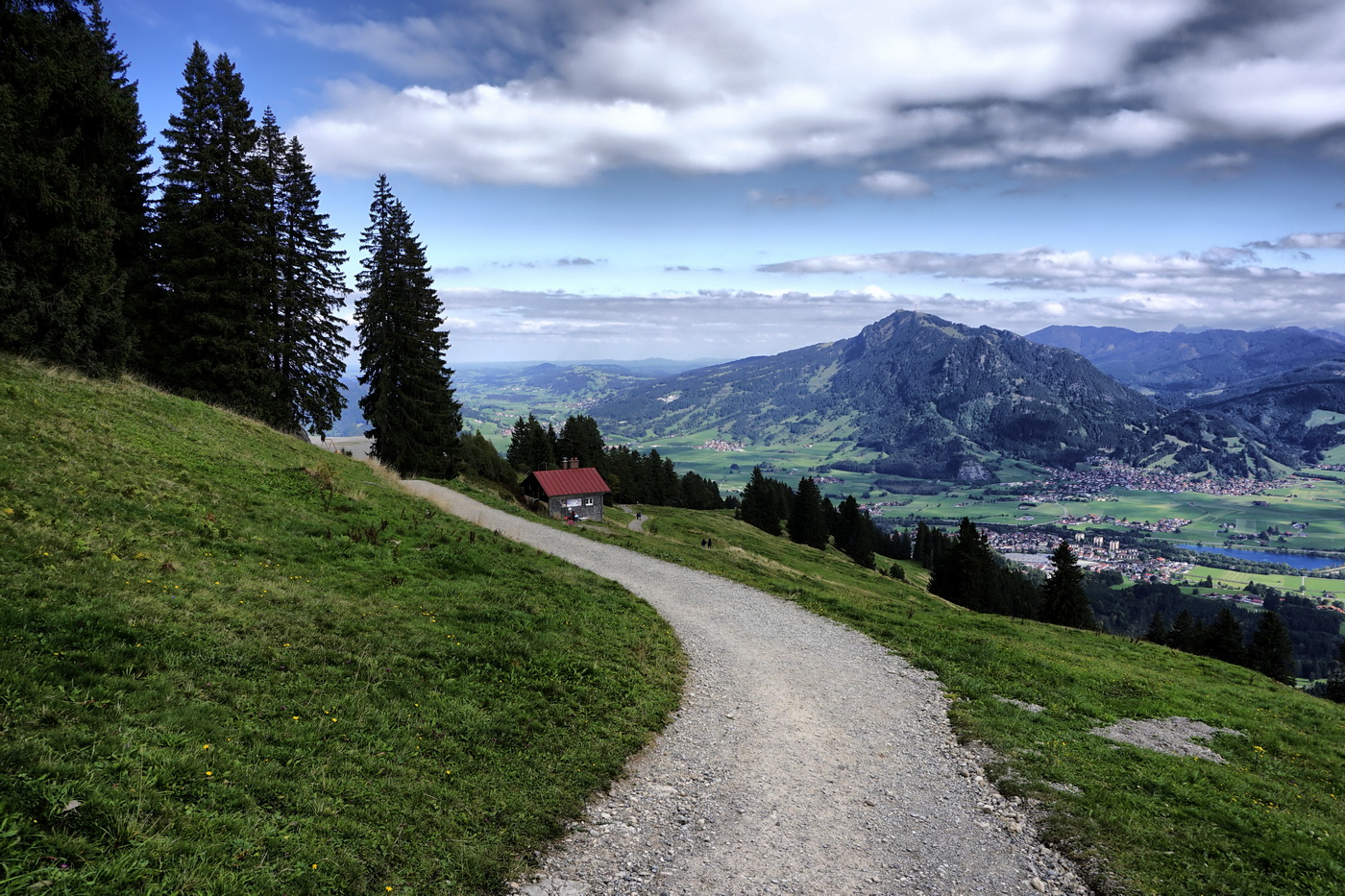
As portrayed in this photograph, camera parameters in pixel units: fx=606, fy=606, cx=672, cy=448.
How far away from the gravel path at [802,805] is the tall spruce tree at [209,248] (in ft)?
107

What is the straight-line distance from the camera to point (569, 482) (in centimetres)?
6312

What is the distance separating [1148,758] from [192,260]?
45.0 metres

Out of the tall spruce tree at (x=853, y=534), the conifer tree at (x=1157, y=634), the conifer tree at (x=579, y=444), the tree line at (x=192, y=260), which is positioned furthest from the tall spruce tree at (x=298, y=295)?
the tall spruce tree at (x=853, y=534)

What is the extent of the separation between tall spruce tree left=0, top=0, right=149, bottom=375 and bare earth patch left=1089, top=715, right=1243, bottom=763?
122ft

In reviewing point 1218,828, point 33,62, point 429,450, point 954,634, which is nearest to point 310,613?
point 1218,828

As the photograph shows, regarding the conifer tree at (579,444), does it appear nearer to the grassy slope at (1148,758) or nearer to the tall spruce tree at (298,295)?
the tall spruce tree at (298,295)

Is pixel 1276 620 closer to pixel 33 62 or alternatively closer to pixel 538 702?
pixel 538 702

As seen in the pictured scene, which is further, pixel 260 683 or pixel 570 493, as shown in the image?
pixel 570 493

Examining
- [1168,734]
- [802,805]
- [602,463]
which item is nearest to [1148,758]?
[1168,734]

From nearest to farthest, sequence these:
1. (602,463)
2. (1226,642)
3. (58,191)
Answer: (58,191) → (1226,642) → (602,463)

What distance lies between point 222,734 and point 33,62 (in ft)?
91.2

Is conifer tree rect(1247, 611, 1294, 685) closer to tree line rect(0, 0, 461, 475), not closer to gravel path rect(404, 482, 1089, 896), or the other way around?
gravel path rect(404, 482, 1089, 896)

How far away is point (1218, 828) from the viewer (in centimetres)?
1091

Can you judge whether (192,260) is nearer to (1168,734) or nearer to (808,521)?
(1168,734)
